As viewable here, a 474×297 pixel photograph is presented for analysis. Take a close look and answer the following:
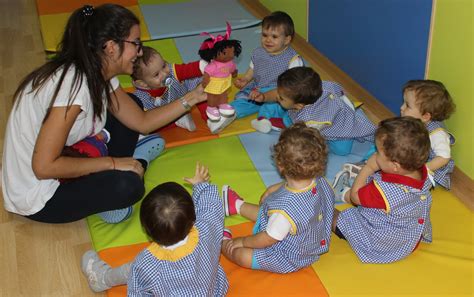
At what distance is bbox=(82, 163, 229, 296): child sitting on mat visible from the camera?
A: 1767 millimetres

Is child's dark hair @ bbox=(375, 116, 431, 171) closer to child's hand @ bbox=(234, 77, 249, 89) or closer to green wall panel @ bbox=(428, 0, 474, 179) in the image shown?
green wall panel @ bbox=(428, 0, 474, 179)

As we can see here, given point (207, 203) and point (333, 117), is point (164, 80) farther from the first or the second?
point (207, 203)

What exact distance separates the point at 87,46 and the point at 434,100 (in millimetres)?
1581

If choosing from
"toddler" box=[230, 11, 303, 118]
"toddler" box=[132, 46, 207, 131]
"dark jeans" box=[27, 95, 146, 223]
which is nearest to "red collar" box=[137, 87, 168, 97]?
"toddler" box=[132, 46, 207, 131]

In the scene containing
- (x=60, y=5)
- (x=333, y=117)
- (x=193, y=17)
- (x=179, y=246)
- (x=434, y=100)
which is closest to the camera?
(x=179, y=246)

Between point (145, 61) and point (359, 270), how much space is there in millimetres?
1641

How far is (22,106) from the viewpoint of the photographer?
2367mm

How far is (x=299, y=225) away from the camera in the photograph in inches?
83.7

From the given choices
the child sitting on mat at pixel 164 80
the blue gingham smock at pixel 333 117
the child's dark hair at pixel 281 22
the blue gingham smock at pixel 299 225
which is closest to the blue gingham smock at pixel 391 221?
the blue gingham smock at pixel 299 225

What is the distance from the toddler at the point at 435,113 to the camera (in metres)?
2.65

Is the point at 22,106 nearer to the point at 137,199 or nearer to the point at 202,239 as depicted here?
the point at 137,199

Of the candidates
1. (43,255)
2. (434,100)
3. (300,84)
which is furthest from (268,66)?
(43,255)

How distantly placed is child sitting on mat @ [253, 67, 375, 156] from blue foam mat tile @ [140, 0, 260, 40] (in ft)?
6.07

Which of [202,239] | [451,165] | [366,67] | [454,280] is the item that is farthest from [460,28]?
[202,239]
